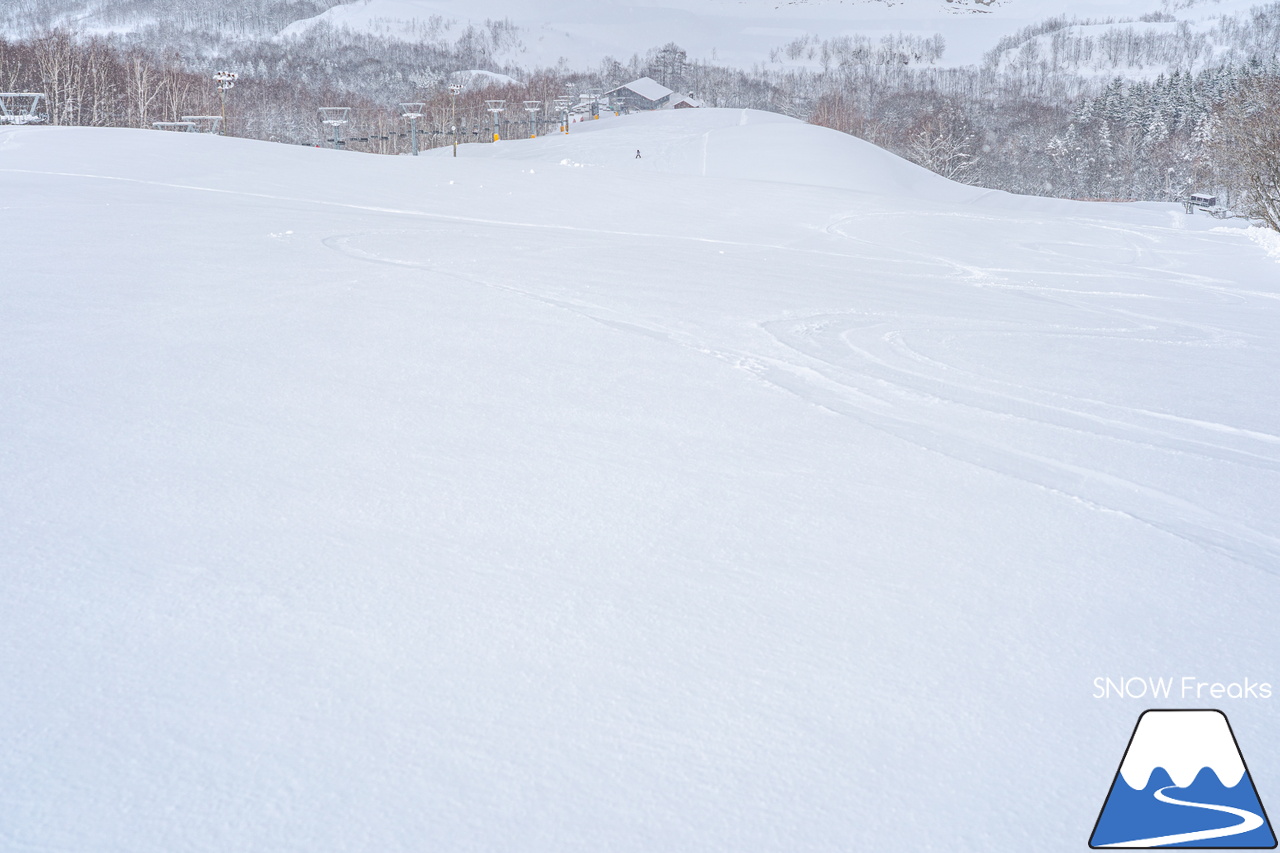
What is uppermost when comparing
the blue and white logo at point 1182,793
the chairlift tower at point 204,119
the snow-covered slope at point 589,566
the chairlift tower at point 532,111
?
the chairlift tower at point 532,111

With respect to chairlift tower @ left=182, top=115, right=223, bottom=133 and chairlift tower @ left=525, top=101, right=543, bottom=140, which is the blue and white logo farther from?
chairlift tower @ left=525, top=101, right=543, bottom=140

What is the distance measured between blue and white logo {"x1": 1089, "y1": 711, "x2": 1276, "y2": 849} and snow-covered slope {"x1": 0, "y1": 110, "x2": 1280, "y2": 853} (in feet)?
0.15

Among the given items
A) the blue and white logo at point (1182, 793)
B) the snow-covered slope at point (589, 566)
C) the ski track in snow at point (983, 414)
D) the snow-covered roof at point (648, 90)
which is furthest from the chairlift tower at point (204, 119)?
the snow-covered roof at point (648, 90)

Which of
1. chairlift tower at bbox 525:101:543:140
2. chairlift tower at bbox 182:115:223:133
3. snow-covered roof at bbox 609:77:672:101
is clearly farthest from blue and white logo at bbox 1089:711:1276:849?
snow-covered roof at bbox 609:77:672:101

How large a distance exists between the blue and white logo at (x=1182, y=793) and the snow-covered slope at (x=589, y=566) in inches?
1.8

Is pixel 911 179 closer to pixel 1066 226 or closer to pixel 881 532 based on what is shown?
pixel 1066 226

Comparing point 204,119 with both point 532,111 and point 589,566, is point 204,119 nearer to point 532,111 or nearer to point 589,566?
point 532,111

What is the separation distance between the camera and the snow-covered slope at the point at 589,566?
1.70 m

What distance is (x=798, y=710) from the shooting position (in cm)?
194

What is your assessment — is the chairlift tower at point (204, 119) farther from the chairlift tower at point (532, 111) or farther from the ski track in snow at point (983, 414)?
the ski track in snow at point (983, 414)

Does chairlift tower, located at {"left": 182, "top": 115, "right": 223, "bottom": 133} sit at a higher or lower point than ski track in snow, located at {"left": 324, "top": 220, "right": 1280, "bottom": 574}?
higher

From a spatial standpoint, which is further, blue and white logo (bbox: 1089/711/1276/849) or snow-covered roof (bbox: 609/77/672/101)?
snow-covered roof (bbox: 609/77/672/101)

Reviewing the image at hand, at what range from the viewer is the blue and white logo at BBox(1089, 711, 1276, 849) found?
175 cm

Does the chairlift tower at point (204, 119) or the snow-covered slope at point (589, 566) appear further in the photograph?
the chairlift tower at point (204, 119)
